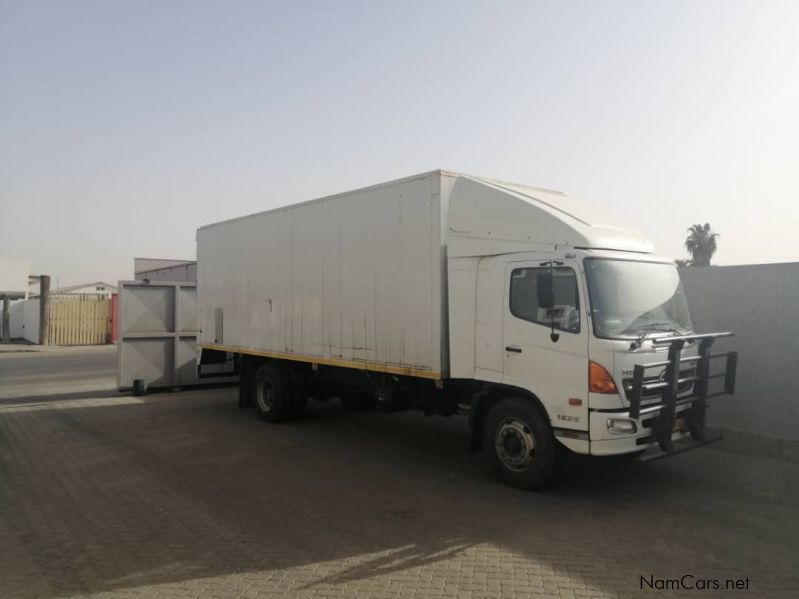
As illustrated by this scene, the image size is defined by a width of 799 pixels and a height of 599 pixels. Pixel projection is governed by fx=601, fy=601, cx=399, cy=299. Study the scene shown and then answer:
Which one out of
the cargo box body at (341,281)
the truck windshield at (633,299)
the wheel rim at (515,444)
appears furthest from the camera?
the cargo box body at (341,281)

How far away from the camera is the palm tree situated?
6181 centimetres

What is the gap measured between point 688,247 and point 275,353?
6477 cm

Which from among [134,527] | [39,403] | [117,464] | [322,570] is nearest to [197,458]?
[117,464]

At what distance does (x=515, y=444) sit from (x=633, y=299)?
1.97 metres

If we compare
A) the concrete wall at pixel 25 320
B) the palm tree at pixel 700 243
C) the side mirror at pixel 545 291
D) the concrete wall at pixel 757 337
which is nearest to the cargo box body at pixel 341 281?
the side mirror at pixel 545 291

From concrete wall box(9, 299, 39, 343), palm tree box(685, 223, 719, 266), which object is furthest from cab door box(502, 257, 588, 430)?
palm tree box(685, 223, 719, 266)

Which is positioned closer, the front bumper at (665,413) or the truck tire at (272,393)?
the front bumper at (665,413)

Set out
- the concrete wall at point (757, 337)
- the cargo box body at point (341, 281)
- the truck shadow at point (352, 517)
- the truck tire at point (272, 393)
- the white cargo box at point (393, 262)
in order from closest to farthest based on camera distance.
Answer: the truck shadow at point (352, 517) → the white cargo box at point (393, 262) → the cargo box body at point (341, 281) → the concrete wall at point (757, 337) → the truck tire at point (272, 393)

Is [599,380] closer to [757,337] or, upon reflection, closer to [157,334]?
[757,337]

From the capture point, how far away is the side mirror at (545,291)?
6.00 m

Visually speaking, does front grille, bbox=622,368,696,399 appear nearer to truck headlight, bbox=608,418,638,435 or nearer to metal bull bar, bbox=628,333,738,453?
metal bull bar, bbox=628,333,738,453

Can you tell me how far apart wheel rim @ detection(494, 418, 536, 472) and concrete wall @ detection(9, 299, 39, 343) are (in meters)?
32.0

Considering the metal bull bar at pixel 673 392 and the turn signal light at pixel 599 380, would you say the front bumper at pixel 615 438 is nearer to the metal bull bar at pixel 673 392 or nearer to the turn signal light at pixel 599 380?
the metal bull bar at pixel 673 392

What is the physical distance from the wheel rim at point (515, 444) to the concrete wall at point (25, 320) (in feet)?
105
